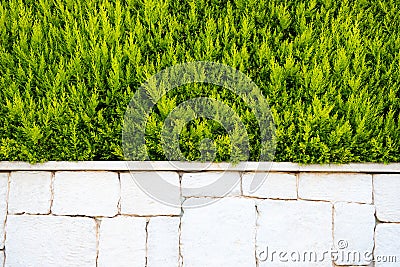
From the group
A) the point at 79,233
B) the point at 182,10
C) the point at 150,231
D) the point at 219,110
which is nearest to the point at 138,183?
the point at 150,231

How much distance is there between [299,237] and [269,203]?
1.31ft

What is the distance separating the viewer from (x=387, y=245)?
4066mm

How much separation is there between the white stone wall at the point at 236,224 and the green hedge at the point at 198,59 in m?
0.25

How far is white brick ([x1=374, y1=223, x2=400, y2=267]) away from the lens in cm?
406

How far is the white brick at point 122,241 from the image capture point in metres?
4.11

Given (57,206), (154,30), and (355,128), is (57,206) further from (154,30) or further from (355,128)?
(355,128)

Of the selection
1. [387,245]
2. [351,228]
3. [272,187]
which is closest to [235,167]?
[272,187]

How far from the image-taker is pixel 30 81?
452cm

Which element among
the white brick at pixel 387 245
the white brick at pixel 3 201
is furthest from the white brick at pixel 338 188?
the white brick at pixel 3 201

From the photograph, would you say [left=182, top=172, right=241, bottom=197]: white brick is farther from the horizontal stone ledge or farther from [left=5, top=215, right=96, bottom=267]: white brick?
[left=5, top=215, right=96, bottom=267]: white brick

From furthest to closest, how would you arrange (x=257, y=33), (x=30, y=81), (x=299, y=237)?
(x=257, y=33)
(x=30, y=81)
(x=299, y=237)

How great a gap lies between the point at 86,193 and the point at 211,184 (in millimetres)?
1149

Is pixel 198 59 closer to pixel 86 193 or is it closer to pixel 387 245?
pixel 86 193

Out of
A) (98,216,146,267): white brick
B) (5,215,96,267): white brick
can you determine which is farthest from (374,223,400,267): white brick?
(5,215,96,267): white brick
